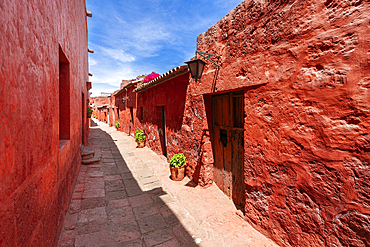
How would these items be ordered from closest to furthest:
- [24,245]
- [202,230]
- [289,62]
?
[24,245]
[289,62]
[202,230]

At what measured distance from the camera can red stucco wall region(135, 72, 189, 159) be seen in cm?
464

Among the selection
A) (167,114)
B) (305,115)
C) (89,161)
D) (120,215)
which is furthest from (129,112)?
(305,115)

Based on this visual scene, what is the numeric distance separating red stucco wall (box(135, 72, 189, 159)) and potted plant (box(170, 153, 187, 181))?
7.4 inches

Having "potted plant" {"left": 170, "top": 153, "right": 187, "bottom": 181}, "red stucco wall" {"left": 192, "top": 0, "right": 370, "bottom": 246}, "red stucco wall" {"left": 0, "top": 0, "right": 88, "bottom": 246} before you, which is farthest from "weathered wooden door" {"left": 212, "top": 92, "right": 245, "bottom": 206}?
"red stucco wall" {"left": 0, "top": 0, "right": 88, "bottom": 246}

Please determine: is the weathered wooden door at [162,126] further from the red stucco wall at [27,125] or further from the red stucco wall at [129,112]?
the red stucco wall at [27,125]

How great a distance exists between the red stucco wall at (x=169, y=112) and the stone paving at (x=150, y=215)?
1.02 m

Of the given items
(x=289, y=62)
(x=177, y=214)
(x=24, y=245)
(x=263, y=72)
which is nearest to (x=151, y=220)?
(x=177, y=214)

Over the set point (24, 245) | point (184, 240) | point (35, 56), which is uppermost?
point (35, 56)

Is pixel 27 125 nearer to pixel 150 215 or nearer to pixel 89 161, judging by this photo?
pixel 150 215

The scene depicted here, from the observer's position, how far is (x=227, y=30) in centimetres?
301

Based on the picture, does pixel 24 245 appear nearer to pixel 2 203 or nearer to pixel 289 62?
pixel 2 203

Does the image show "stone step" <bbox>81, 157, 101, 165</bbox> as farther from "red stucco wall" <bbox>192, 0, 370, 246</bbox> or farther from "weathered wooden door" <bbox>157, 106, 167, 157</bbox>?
"red stucco wall" <bbox>192, 0, 370, 246</bbox>

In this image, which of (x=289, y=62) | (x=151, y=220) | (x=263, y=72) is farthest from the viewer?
(x=151, y=220)

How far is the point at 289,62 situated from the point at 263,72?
13.4 inches
